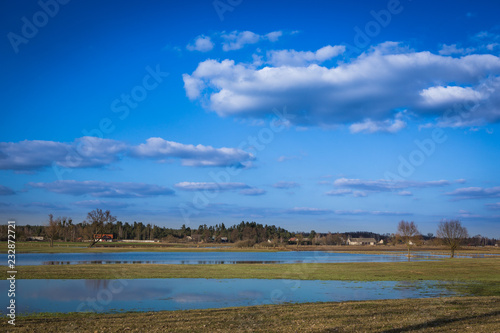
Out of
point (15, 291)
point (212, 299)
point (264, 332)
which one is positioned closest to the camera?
point (264, 332)

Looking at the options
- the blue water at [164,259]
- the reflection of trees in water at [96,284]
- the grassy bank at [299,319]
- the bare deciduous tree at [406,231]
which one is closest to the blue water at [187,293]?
the reflection of trees in water at [96,284]

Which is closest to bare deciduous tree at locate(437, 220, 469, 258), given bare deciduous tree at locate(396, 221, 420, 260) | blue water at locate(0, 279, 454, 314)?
bare deciduous tree at locate(396, 221, 420, 260)

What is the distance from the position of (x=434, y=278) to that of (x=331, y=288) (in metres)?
14.6

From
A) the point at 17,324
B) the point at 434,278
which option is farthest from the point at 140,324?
the point at 434,278

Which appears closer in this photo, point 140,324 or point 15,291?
point 140,324

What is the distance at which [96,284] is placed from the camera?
1283 inches

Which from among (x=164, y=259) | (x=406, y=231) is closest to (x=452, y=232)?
(x=406, y=231)

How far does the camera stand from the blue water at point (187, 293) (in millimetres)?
22578

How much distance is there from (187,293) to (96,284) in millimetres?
9724

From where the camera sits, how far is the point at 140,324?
16312 mm

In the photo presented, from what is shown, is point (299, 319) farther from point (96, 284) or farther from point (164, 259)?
point (164, 259)

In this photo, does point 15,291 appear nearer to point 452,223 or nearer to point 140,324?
point 140,324

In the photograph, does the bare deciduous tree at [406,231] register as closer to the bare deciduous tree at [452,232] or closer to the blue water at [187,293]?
the bare deciduous tree at [452,232]

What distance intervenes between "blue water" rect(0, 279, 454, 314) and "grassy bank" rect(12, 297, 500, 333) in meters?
3.08
